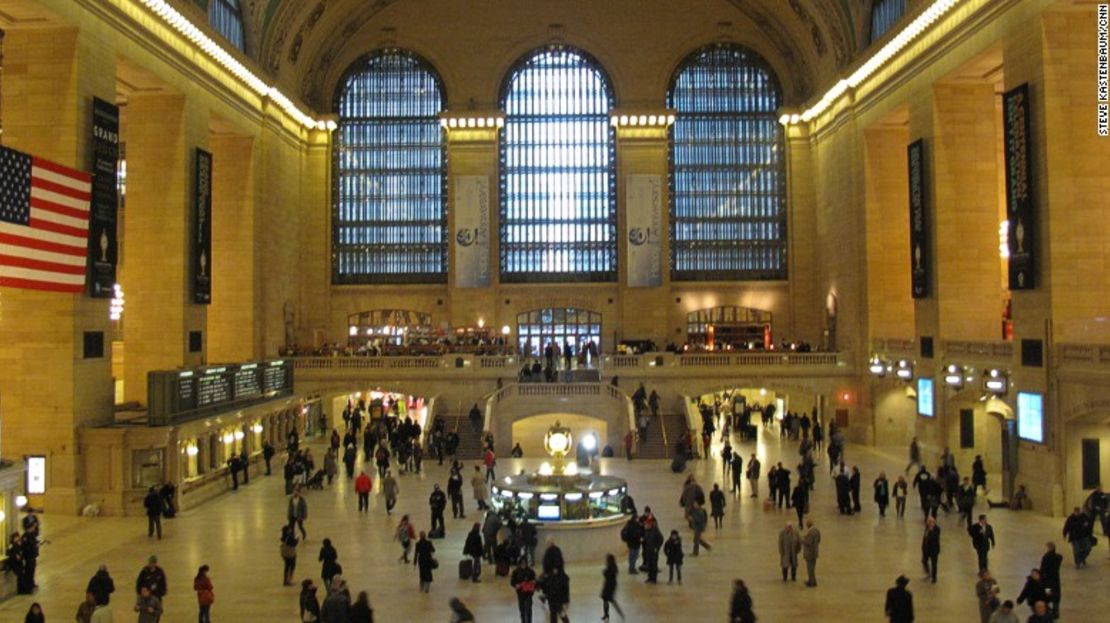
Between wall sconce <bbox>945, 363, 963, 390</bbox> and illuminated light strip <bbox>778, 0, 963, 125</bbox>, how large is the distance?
9715 mm

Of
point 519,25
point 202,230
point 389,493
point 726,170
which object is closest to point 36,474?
point 389,493

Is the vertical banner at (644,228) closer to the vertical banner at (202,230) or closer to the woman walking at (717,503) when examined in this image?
the vertical banner at (202,230)

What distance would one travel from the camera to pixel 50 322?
21781 millimetres

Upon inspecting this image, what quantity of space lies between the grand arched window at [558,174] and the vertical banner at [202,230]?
16.0 metres

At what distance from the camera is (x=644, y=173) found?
42.8 metres

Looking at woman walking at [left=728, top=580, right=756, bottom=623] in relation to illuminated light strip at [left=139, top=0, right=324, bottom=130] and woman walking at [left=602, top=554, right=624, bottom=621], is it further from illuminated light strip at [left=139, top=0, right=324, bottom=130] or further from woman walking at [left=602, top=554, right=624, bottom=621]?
illuminated light strip at [left=139, top=0, right=324, bottom=130]

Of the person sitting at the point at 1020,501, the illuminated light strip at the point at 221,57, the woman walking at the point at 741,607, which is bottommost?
the person sitting at the point at 1020,501

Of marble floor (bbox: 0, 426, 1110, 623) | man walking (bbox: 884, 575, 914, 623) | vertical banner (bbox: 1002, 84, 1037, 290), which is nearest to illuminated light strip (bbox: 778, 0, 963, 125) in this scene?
vertical banner (bbox: 1002, 84, 1037, 290)

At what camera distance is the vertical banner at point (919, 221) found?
95.2ft

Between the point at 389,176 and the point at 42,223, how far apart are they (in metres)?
26.4

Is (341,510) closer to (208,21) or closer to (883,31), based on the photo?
(208,21)

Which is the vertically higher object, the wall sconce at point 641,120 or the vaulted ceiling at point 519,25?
the vaulted ceiling at point 519,25

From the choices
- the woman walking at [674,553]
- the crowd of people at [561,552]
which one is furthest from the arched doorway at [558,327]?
the woman walking at [674,553]

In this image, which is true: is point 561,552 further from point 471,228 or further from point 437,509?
point 471,228
